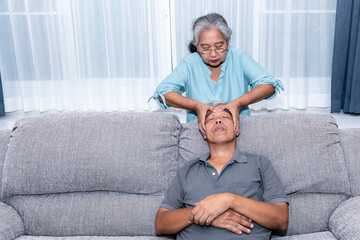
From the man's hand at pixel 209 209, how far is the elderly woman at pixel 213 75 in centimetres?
54

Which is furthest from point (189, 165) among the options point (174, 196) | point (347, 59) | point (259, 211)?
point (347, 59)

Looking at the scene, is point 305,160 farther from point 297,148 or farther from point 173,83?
point 173,83

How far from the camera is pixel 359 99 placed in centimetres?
299

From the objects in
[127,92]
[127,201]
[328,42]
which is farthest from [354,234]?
[127,92]

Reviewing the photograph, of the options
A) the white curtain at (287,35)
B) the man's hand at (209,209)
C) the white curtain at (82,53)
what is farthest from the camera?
the white curtain at (82,53)

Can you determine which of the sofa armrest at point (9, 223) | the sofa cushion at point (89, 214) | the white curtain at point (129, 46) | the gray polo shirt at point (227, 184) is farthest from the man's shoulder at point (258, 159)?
the white curtain at point (129, 46)

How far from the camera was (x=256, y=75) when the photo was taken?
5.91 ft

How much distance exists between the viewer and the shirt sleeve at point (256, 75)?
5.78 feet

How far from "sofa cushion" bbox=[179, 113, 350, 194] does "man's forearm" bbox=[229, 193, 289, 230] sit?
0.22 meters

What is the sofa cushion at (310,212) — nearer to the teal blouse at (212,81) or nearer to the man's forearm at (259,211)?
the man's forearm at (259,211)

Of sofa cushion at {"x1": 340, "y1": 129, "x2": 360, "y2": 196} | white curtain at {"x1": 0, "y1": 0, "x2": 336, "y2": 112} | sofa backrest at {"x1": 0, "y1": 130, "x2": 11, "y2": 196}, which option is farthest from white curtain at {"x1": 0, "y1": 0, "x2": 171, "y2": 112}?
sofa cushion at {"x1": 340, "y1": 129, "x2": 360, "y2": 196}

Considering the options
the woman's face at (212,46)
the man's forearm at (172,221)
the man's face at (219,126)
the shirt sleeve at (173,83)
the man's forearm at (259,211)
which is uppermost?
the woman's face at (212,46)

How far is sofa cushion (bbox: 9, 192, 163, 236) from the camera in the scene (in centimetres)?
151

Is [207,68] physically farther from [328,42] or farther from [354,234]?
[328,42]
